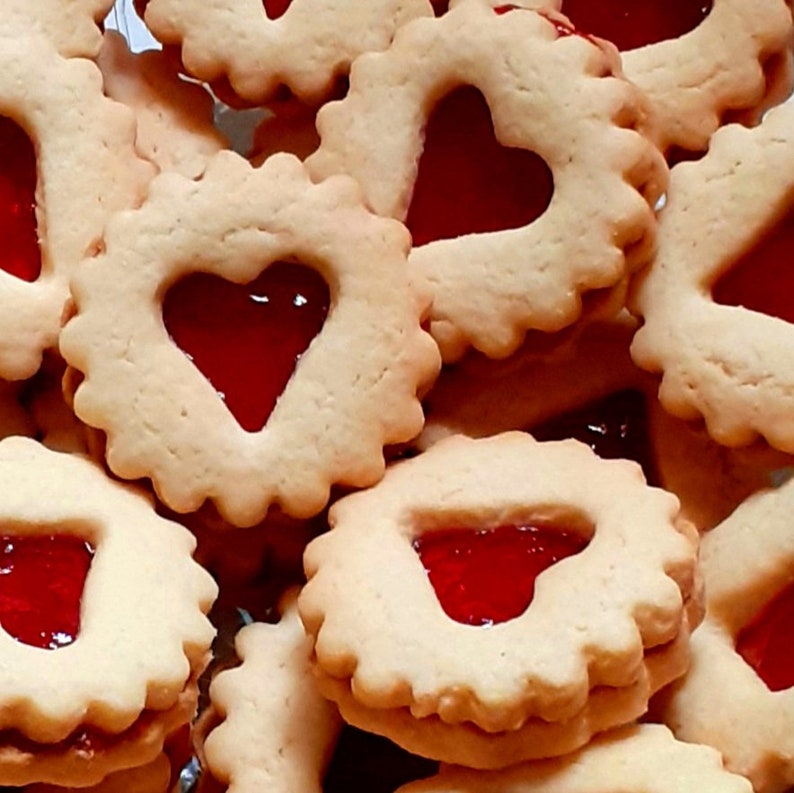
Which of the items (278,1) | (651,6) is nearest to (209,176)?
(278,1)

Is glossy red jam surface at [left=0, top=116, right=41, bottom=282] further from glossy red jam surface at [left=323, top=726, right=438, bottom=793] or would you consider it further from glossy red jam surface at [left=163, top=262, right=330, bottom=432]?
glossy red jam surface at [left=323, top=726, right=438, bottom=793]

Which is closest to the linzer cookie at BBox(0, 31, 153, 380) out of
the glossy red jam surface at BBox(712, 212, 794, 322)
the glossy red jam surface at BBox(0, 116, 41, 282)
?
the glossy red jam surface at BBox(0, 116, 41, 282)

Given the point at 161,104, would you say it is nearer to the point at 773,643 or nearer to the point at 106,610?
the point at 106,610

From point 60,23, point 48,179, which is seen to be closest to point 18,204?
point 48,179

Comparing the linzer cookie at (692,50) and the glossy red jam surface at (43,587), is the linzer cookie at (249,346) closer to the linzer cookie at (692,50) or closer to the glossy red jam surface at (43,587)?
the glossy red jam surface at (43,587)

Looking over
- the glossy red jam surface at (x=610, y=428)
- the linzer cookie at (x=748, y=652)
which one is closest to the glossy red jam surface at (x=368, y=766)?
the linzer cookie at (x=748, y=652)
